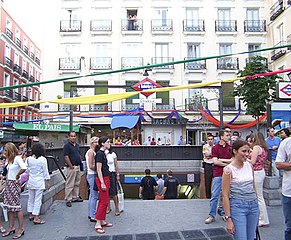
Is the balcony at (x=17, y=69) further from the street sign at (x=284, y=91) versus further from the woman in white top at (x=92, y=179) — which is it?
the street sign at (x=284, y=91)

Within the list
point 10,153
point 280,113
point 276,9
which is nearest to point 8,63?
point 276,9

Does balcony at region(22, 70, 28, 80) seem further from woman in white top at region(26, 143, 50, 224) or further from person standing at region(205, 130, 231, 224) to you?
person standing at region(205, 130, 231, 224)

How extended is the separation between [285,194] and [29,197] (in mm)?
4660

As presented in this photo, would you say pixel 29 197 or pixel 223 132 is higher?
pixel 223 132

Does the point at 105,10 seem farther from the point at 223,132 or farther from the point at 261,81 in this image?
the point at 223,132

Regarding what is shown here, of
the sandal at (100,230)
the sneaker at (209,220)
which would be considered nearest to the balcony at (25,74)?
Result: the sandal at (100,230)

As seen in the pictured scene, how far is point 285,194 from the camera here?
159 inches

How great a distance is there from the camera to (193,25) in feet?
92.0

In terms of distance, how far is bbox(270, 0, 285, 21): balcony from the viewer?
25428mm

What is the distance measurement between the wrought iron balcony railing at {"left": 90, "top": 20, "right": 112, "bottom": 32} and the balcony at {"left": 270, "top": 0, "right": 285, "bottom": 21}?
14.4m

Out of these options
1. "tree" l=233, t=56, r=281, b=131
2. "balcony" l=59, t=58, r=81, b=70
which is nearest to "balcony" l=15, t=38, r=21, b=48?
"balcony" l=59, t=58, r=81, b=70

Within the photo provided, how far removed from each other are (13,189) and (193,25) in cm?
2568

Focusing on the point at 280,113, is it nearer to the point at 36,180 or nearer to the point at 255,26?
the point at 36,180

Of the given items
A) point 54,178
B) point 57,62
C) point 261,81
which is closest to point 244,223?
point 54,178
